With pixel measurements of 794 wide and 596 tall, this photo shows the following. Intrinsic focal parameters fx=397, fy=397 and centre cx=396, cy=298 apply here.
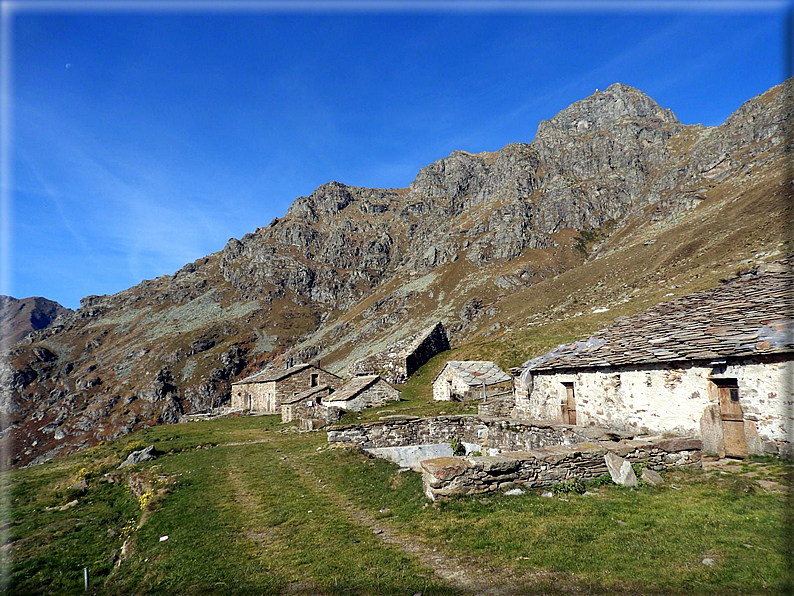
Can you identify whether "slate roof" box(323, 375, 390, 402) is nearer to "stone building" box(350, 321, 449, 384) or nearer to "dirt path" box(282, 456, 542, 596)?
"stone building" box(350, 321, 449, 384)

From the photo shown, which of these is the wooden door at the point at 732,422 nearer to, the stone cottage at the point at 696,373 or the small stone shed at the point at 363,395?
the stone cottage at the point at 696,373

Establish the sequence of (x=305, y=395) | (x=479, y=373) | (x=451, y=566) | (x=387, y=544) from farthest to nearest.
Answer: (x=305, y=395) → (x=479, y=373) → (x=387, y=544) → (x=451, y=566)

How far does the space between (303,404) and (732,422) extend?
31500 millimetres

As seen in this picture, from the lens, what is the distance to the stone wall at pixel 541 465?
10.5m

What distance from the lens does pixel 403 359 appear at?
4950cm

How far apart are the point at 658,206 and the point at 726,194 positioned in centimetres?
3284

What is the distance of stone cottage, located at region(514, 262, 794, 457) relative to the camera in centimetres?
1167

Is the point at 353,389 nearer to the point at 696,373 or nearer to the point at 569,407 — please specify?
the point at 569,407

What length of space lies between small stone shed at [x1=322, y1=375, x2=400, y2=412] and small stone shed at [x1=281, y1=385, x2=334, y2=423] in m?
1.51

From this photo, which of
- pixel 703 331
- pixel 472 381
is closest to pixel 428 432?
pixel 703 331

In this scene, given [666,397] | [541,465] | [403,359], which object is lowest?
[541,465]

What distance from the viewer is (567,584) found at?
6172mm

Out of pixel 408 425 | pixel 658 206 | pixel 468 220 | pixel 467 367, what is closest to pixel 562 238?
pixel 658 206

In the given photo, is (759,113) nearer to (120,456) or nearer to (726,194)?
(726,194)
